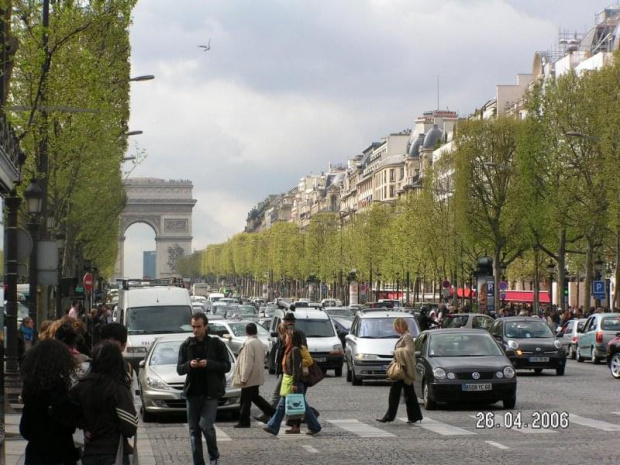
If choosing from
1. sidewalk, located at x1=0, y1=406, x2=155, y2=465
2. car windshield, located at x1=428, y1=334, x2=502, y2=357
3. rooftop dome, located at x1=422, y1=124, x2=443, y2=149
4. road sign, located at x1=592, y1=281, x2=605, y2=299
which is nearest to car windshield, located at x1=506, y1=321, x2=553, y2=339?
car windshield, located at x1=428, y1=334, x2=502, y2=357

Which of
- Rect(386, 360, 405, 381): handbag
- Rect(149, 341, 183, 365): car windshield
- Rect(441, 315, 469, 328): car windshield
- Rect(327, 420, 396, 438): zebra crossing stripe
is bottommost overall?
Rect(327, 420, 396, 438): zebra crossing stripe

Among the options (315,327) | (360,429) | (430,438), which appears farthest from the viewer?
(315,327)

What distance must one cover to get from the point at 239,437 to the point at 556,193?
138ft

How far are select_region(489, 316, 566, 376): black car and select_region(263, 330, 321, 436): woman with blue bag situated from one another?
54.5 feet

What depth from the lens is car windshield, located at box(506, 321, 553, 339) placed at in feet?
120

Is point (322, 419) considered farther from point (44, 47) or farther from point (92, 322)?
point (92, 322)

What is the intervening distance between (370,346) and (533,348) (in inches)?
215

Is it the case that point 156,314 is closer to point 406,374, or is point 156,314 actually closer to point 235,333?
point 235,333

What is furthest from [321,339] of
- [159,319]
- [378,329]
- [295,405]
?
[295,405]

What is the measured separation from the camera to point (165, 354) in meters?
23.6

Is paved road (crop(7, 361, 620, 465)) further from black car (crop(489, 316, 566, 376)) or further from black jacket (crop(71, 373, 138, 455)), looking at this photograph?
black car (crop(489, 316, 566, 376))

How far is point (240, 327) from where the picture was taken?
1636 inches

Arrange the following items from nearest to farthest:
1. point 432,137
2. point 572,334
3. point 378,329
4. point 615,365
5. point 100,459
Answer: point 100,459
point 615,365
point 378,329
point 572,334
point 432,137

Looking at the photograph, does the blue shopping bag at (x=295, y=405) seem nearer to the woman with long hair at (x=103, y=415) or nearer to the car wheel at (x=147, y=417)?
the car wheel at (x=147, y=417)
